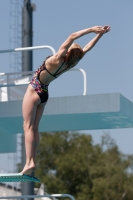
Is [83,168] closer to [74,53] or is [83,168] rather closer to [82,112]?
[82,112]

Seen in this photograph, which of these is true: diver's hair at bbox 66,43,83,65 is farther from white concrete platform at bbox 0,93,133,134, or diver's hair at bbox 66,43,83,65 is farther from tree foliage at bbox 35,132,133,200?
tree foliage at bbox 35,132,133,200

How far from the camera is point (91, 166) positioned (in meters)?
40.5

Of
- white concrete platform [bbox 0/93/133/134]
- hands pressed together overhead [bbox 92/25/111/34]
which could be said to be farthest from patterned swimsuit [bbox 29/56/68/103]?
white concrete platform [bbox 0/93/133/134]

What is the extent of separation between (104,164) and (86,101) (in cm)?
2913

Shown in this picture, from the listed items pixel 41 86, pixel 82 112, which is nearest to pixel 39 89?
pixel 41 86

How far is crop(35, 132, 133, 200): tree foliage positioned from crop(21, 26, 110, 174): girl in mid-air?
29812 millimetres

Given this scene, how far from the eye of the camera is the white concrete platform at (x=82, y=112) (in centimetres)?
1062

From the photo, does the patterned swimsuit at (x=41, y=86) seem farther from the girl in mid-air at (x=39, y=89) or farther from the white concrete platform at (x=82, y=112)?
the white concrete platform at (x=82, y=112)

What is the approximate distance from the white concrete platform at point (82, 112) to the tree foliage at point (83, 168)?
86.8 feet

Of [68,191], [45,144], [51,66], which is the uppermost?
[51,66]

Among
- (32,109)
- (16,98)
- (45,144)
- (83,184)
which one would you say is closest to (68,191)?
(83,184)

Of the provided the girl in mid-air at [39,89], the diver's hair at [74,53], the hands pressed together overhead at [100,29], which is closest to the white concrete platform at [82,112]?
the girl in mid-air at [39,89]

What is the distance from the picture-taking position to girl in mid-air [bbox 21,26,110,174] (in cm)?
790

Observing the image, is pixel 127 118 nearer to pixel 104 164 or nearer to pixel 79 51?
pixel 79 51
